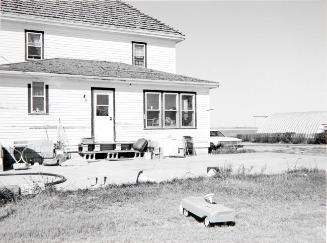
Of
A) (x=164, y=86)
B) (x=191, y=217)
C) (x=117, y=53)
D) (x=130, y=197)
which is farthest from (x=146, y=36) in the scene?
(x=191, y=217)

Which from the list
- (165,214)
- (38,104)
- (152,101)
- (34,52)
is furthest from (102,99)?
(165,214)

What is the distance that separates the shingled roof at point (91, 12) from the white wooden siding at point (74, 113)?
451 cm

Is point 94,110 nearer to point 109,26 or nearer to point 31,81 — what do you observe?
point 31,81

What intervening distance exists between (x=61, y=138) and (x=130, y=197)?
1027 centimetres

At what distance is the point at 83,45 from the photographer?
22.1m

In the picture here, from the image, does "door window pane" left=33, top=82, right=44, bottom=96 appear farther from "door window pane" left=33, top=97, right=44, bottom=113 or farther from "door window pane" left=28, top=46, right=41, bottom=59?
"door window pane" left=28, top=46, right=41, bottom=59

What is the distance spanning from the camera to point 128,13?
24.8 meters

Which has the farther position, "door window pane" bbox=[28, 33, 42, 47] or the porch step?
"door window pane" bbox=[28, 33, 42, 47]

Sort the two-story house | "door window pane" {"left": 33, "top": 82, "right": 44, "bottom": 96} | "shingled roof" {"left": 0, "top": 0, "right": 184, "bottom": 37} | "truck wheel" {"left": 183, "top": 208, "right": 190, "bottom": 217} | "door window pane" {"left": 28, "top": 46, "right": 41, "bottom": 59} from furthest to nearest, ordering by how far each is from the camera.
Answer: "shingled roof" {"left": 0, "top": 0, "right": 184, "bottom": 37} → "door window pane" {"left": 28, "top": 46, "right": 41, "bottom": 59} → "door window pane" {"left": 33, "top": 82, "right": 44, "bottom": 96} → the two-story house → "truck wheel" {"left": 183, "top": 208, "right": 190, "bottom": 217}

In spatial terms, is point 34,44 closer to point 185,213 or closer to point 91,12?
point 91,12

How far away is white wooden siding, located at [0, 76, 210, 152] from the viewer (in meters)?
17.5

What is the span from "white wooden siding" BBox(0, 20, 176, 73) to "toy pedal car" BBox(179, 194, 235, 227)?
1544 cm

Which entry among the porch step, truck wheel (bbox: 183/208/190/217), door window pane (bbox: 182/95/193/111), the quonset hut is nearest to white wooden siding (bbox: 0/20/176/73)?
door window pane (bbox: 182/95/193/111)

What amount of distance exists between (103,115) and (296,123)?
26127 millimetres
